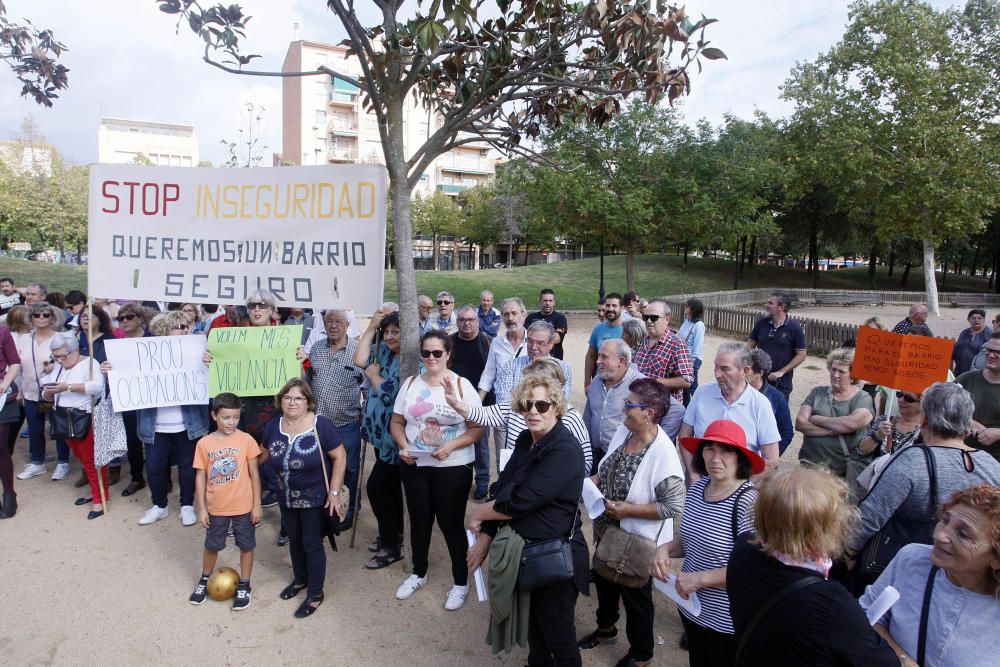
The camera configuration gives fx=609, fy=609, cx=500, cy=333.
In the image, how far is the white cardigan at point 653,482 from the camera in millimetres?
3217

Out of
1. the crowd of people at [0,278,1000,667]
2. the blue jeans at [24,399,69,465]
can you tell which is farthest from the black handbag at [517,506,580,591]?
the blue jeans at [24,399,69,465]

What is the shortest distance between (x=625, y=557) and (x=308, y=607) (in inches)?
88.1

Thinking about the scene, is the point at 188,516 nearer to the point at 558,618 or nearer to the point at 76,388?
the point at 76,388

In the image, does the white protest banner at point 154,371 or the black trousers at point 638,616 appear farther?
the white protest banner at point 154,371

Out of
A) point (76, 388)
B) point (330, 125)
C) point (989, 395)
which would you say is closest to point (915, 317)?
point (989, 395)

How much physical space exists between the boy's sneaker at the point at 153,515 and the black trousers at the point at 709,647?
4773 millimetres

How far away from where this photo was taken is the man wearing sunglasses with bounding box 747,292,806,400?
23.3 ft

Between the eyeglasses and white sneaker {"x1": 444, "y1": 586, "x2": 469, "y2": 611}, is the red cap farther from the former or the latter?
white sneaker {"x1": 444, "y1": 586, "x2": 469, "y2": 611}

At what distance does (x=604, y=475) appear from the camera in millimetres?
3473

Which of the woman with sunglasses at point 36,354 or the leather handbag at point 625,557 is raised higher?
the woman with sunglasses at point 36,354

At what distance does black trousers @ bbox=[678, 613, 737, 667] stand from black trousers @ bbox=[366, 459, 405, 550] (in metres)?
2.40

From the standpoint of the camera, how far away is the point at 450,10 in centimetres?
397

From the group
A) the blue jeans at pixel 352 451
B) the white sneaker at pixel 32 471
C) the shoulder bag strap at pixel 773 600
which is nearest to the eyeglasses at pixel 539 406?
the shoulder bag strap at pixel 773 600

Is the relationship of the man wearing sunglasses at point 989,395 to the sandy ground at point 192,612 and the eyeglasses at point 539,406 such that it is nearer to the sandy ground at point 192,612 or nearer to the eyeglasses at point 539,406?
the sandy ground at point 192,612
